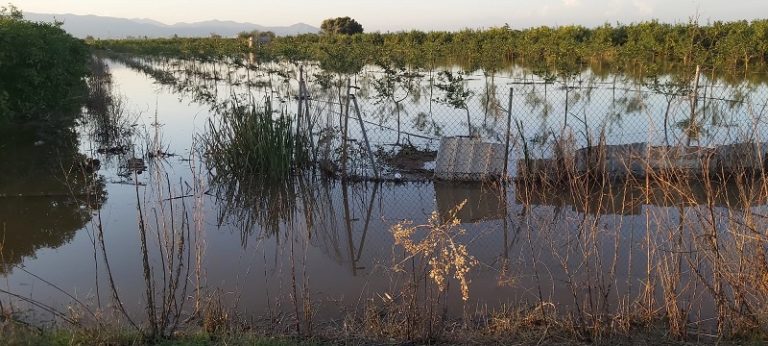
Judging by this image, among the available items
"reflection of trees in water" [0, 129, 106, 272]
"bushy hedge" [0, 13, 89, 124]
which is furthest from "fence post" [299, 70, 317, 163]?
"bushy hedge" [0, 13, 89, 124]

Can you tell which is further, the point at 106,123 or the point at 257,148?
the point at 106,123

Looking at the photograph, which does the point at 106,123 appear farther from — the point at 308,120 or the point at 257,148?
the point at 308,120

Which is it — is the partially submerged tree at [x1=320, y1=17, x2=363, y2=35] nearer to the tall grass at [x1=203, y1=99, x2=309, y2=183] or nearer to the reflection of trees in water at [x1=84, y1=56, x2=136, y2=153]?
the reflection of trees in water at [x1=84, y1=56, x2=136, y2=153]

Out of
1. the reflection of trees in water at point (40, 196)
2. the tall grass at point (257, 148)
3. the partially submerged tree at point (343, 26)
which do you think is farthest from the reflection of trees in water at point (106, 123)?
the partially submerged tree at point (343, 26)

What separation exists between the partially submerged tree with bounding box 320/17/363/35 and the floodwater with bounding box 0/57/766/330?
171ft

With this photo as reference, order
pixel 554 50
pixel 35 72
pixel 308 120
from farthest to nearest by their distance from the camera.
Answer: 1. pixel 554 50
2. pixel 35 72
3. pixel 308 120

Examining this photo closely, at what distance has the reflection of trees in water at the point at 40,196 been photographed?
21.1 feet

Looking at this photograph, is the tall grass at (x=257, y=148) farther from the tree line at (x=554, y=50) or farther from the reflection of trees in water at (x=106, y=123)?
the tree line at (x=554, y=50)

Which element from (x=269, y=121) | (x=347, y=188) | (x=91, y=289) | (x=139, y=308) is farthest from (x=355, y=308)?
(x=269, y=121)

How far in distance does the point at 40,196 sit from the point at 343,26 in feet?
188

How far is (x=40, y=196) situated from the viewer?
8148 millimetres

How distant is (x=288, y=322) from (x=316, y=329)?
27 cm

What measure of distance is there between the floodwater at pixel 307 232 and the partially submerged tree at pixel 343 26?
52200 millimetres

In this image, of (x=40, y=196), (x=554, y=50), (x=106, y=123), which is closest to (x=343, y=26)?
(x=554, y=50)
